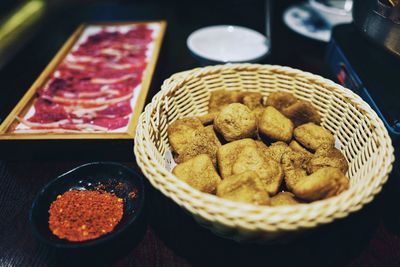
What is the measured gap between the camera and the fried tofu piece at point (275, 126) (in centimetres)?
145

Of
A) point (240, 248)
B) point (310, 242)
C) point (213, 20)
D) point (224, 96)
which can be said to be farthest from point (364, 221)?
point (213, 20)

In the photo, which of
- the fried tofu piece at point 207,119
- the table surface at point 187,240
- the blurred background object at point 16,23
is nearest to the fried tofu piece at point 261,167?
the table surface at point 187,240

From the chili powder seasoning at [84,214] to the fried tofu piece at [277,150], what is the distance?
0.69 metres

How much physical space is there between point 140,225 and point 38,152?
0.72 meters

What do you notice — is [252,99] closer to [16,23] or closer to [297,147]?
[297,147]

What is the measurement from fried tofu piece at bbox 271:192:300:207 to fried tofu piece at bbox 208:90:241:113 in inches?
23.7

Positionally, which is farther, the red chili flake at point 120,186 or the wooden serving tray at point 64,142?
the wooden serving tray at point 64,142

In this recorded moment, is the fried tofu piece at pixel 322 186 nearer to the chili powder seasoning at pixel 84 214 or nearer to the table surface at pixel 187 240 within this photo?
the table surface at pixel 187 240

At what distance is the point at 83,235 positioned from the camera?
1147 millimetres

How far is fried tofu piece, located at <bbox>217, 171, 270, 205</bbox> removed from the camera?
42.3 inches

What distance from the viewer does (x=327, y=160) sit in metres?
1.29

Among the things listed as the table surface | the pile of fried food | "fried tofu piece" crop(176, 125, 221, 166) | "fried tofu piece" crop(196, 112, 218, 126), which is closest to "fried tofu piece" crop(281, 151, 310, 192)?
the pile of fried food

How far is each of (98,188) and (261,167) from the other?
71 cm

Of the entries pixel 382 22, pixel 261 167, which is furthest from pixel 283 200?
pixel 382 22
